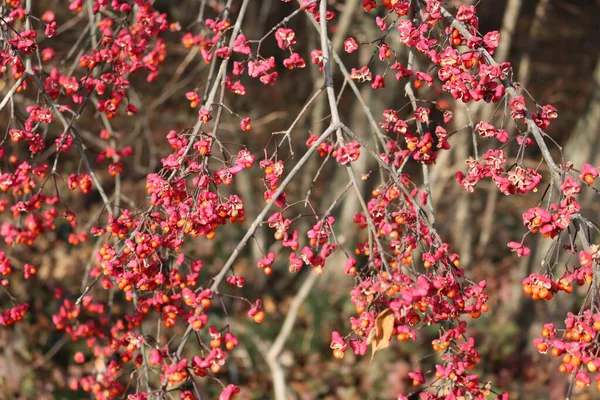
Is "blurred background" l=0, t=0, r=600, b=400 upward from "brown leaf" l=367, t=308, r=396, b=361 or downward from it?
downward

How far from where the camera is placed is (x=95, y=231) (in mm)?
2336

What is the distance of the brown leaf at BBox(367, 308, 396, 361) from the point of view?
1.84 m

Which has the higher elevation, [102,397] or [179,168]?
[179,168]

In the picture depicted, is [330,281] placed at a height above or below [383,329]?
below

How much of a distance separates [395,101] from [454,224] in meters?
1.69

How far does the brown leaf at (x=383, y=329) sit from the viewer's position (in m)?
1.84

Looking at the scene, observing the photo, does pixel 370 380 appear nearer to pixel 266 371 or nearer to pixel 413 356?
pixel 413 356

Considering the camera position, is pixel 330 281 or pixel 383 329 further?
pixel 330 281

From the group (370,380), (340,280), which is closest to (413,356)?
(370,380)

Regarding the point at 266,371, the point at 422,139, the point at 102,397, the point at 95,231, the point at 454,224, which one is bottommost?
the point at 266,371

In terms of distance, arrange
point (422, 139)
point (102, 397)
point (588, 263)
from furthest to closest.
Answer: point (102, 397)
point (422, 139)
point (588, 263)

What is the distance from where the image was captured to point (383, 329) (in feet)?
6.10

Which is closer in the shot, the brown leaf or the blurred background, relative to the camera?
the brown leaf

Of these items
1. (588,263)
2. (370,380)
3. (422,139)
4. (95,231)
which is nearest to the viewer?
(588,263)
